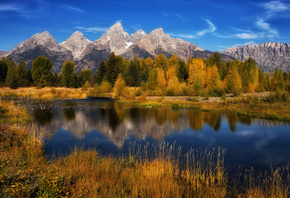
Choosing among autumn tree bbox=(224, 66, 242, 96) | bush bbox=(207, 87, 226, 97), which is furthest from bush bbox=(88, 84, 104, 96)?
autumn tree bbox=(224, 66, 242, 96)

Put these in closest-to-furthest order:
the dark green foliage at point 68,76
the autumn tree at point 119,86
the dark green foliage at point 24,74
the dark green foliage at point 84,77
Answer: the autumn tree at point 119,86
the dark green foliage at point 24,74
the dark green foliage at point 68,76
the dark green foliage at point 84,77

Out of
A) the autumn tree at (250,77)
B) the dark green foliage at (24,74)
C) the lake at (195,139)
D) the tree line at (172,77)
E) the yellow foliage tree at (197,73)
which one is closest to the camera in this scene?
the lake at (195,139)

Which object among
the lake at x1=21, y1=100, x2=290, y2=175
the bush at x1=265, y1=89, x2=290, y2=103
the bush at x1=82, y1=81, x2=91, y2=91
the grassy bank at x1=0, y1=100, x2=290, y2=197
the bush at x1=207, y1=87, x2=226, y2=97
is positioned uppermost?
the bush at x1=82, y1=81, x2=91, y2=91

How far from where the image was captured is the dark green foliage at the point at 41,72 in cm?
10350

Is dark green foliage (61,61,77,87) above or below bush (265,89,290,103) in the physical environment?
above

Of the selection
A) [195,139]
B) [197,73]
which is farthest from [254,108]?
[197,73]

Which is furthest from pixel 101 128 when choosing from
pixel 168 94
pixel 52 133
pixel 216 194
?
pixel 168 94

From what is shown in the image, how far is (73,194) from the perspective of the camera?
20.4 ft

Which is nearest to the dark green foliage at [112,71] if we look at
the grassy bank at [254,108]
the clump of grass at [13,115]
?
the grassy bank at [254,108]

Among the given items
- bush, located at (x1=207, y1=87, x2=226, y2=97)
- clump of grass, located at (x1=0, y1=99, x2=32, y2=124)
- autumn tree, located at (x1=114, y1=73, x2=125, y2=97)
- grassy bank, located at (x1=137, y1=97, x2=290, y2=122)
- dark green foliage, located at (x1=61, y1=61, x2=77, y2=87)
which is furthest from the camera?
dark green foliage, located at (x1=61, y1=61, x2=77, y2=87)

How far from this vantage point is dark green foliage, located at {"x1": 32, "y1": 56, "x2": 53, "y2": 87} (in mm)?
103500

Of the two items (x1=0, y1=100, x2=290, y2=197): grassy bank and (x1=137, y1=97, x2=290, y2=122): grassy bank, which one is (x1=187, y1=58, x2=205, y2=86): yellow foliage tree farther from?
(x1=0, y1=100, x2=290, y2=197): grassy bank

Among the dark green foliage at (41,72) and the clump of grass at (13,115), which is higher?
the dark green foliage at (41,72)

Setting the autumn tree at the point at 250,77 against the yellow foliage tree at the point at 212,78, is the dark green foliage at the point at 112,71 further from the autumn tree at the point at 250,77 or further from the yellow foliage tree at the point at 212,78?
the autumn tree at the point at 250,77
